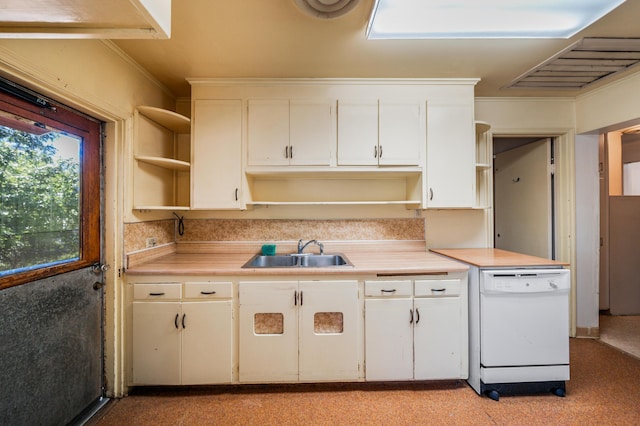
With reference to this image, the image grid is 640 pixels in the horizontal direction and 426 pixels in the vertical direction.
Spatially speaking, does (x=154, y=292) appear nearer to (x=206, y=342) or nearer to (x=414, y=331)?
(x=206, y=342)

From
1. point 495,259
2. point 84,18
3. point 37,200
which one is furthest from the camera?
point 495,259

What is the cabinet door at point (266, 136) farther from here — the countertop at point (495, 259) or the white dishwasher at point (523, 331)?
the white dishwasher at point (523, 331)

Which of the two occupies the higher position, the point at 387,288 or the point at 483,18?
the point at 483,18

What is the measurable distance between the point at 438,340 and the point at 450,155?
1459 mm

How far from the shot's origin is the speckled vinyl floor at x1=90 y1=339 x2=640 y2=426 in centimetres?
163

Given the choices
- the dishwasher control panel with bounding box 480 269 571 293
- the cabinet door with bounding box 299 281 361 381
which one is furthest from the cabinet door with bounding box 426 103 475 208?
the cabinet door with bounding box 299 281 361 381

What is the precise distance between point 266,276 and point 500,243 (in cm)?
303

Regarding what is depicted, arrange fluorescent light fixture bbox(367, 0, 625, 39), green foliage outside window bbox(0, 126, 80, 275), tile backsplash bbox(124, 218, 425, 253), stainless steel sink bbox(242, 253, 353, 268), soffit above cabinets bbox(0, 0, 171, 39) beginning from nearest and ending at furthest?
soffit above cabinets bbox(0, 0, 171, 39) < green foliage outside window bbox(0, 126, 80, 275) < fluorescent light fixture bbox(367, 0, 625, 39) < stainless steel sink bbox(242, 253, 353, 268) < tile backsplash bbox(124, 218, 425, 253)

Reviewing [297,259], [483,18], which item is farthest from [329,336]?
[483,18]

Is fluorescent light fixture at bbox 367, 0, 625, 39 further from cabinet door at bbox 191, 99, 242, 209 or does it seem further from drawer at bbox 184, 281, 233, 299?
drawer at bbox 184, 281, 233, 299

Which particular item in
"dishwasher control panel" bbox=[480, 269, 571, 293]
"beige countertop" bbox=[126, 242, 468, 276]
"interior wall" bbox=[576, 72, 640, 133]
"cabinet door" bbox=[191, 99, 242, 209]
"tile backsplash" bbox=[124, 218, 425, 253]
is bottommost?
"dishwasher control panel" bbox=[480, 269, 571, 293]

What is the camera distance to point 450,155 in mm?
2268

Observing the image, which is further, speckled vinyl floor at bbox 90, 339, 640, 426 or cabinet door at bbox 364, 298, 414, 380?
cabinet door at bbox 364, 298, 414, 380

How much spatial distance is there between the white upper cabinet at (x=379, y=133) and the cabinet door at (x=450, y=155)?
125mm
